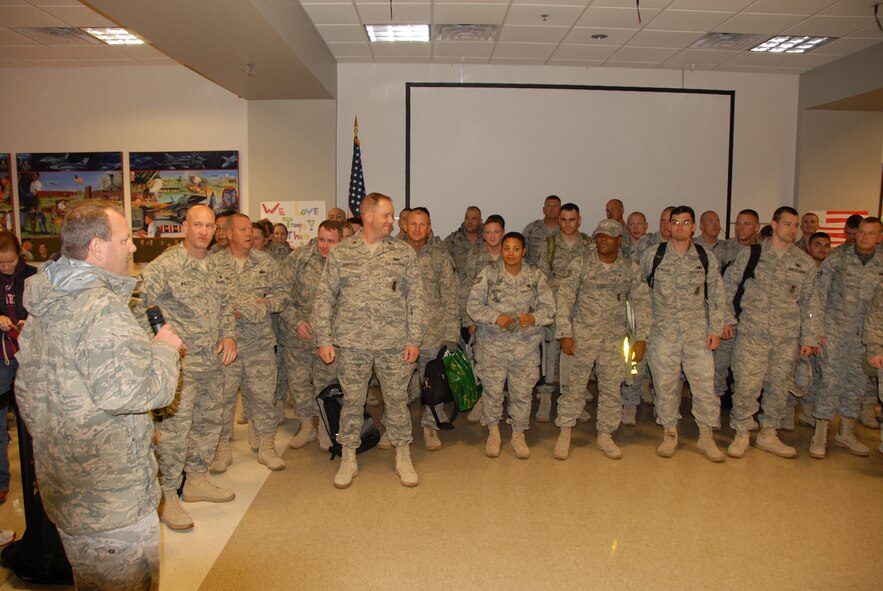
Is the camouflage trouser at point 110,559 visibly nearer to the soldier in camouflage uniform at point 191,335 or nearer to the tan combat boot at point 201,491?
the soldier in camouflage uniform at point 191,335

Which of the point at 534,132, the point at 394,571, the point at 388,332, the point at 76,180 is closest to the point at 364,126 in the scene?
the point at 534,132

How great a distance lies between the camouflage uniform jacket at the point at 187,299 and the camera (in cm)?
306

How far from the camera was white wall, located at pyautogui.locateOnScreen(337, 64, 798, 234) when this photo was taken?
7.35 metres

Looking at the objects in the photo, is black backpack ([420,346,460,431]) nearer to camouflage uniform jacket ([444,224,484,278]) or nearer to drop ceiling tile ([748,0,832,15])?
camouflage uniform jacket ([444,224,484,278])

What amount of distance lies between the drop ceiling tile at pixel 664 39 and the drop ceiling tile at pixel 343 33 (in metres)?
3.04

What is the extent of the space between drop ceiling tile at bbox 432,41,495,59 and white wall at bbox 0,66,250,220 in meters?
2.69

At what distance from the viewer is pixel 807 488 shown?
12.3ft

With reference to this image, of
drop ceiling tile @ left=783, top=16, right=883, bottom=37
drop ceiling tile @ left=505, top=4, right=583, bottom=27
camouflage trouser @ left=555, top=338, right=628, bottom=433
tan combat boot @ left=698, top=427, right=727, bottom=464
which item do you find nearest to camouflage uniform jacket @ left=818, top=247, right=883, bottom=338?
tan combat boot @ left=698, top=427, right=727, bottom=464

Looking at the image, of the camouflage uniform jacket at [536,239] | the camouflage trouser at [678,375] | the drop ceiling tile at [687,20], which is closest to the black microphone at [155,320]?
the camouflage trouser at [678,375]

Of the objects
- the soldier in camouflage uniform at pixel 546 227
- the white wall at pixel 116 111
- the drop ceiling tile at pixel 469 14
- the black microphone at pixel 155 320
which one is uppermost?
the drop ceiling tile at pixel 469 14

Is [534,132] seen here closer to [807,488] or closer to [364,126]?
[364,126]

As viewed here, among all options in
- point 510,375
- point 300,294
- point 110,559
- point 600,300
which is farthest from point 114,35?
point 110,559

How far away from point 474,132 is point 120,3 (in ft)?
14.5

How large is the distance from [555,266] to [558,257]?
0.09m
